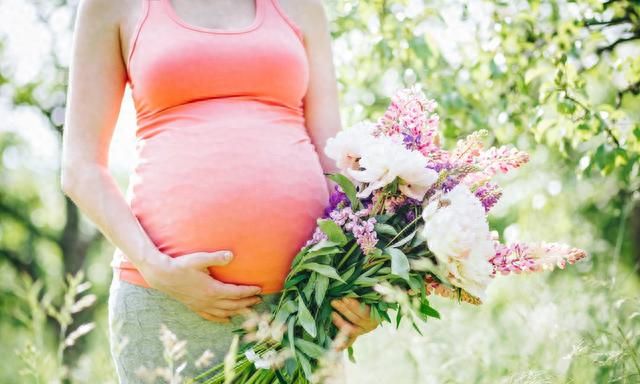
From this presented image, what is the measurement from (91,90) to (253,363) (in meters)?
0.85

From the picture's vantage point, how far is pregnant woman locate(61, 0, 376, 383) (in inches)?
74.9

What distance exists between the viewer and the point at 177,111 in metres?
2.00

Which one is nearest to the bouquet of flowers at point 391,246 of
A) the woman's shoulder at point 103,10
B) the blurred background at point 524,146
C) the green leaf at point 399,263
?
the green leaf at point 399,263

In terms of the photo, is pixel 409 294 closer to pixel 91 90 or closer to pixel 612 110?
pixel 91 90

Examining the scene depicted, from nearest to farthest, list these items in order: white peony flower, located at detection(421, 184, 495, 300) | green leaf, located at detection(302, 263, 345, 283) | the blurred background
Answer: white peony flower, located at detection(421, 184, 495, 300) → green leaf, located at detection(302, 263, 345, 283) → the blurred background

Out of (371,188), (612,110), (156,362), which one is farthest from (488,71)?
(156,362)

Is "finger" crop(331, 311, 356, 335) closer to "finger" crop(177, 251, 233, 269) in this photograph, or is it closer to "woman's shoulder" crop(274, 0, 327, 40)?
"finger" crop(177, 251, 233, 269)

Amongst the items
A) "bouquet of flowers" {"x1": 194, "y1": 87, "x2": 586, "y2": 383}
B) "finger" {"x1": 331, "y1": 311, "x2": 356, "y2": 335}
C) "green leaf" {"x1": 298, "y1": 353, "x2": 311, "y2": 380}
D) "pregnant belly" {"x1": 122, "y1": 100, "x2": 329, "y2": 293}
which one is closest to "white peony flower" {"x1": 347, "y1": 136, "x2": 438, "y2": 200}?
"bouquet of flowers" {"x1": 194, "y1": 87, "x2": 586, "y2": 383}

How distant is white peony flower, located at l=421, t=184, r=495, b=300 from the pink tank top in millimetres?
394

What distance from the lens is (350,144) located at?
6.18 feet

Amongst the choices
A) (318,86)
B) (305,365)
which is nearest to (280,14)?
(318,86)

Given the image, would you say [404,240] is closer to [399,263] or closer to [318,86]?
[399,263]

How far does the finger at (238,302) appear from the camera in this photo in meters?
1.90

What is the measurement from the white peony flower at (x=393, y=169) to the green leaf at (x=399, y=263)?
0.16m
